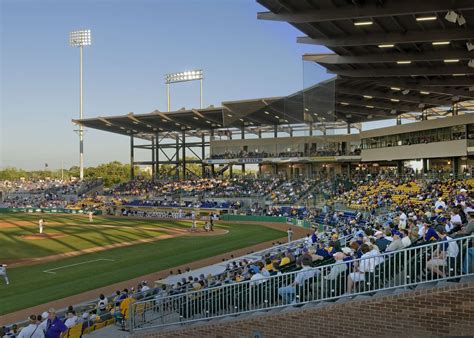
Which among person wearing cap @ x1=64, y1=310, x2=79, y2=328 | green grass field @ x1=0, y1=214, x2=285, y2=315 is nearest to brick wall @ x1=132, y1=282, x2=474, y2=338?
person wearing cap @ x1=64, y1=310, x2=79, y2=328

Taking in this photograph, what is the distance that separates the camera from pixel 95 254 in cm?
2909

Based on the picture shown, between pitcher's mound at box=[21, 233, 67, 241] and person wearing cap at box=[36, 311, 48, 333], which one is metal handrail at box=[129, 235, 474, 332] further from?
pitcher's mound at box=[21, 233, 67, 241]

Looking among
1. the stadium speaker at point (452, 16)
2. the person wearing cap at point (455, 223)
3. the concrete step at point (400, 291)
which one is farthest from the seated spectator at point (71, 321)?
the stadium speaker at point (452, 16)

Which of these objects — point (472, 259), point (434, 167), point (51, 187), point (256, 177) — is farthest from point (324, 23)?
point (51, 187)

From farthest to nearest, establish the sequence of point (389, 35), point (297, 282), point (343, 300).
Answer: point (389, 35) → point (297, 282) → point (343, 300)

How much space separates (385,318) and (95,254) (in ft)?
80.0

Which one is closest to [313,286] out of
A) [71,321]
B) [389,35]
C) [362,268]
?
[362,268]

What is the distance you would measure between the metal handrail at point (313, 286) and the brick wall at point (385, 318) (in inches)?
15.2

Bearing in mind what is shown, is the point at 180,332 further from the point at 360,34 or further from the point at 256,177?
the point at 256,177

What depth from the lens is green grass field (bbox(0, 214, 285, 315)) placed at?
2033 centimetres

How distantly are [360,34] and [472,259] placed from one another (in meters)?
16.6

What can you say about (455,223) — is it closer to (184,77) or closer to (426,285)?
(426,285)

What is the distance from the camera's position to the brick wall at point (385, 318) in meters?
7.36

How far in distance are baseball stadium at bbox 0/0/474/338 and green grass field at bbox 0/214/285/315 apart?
0.59 ft
